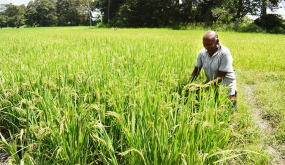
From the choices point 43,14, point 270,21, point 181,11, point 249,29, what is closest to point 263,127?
point 249,29

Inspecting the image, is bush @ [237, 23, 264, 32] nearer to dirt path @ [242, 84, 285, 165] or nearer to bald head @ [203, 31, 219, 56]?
dirt path @ [242, 84, 285, 165]

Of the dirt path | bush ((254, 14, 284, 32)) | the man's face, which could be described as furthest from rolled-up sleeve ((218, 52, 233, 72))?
bush ((254, 14, 284, 32))

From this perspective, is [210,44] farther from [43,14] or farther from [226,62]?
[43,14]

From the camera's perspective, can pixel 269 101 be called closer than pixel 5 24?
Yes

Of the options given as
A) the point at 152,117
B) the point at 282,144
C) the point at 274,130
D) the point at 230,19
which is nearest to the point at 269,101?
the point at 274,130

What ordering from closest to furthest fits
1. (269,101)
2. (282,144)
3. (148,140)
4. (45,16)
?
1. (148,140)
2. (282,144)
3. (269,101)
4. (45,16)

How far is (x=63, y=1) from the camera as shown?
6072 centimetres

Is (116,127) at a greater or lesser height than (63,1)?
lesser

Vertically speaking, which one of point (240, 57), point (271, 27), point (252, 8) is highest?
point (252, 8)

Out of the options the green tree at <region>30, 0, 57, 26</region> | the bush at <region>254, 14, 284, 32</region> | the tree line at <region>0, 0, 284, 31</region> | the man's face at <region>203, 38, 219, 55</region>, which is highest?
the green tree at <region>30, 0, 57, 26</region>

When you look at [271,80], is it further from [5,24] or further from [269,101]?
[5,24]

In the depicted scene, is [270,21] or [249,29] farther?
[270,21]

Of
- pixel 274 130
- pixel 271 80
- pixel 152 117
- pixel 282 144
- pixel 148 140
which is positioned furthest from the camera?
pixel 271 80

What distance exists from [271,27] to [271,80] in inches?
783
